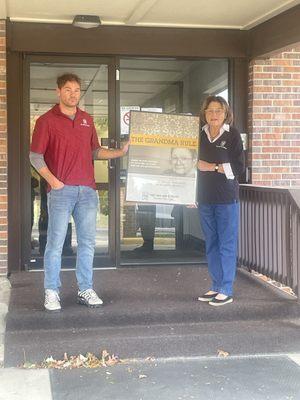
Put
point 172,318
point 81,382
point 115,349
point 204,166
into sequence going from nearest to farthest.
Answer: point 81,382, point 115,349, point 172,318, point 204,166

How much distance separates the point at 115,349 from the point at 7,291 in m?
1.50

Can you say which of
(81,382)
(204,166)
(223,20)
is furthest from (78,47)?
(81,382)

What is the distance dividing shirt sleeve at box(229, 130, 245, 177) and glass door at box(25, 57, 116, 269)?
1.69 metres

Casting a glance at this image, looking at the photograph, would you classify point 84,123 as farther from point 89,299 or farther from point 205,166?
point 89,299

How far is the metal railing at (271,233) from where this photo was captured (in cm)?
491

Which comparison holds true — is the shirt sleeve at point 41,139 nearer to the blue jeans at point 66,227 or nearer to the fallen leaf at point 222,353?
the blue jeans at point 66,227

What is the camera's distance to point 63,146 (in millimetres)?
4555

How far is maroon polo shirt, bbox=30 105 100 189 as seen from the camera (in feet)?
14.8

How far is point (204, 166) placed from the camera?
4.88 metres

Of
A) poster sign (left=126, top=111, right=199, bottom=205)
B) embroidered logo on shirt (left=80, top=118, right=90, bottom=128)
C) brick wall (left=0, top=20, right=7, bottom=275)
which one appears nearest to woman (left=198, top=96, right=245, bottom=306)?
poster sign (left=126, top=111, right=199, bottom=205)

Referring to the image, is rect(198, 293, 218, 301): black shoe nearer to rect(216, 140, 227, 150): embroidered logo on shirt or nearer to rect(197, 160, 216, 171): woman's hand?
rect(197, 160, 216, 171): woman's hand

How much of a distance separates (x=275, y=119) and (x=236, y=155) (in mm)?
1720

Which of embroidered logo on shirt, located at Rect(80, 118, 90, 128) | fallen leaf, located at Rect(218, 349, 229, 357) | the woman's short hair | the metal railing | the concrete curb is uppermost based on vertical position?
the woman's short hair

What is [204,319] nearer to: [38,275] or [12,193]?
[38,275]
